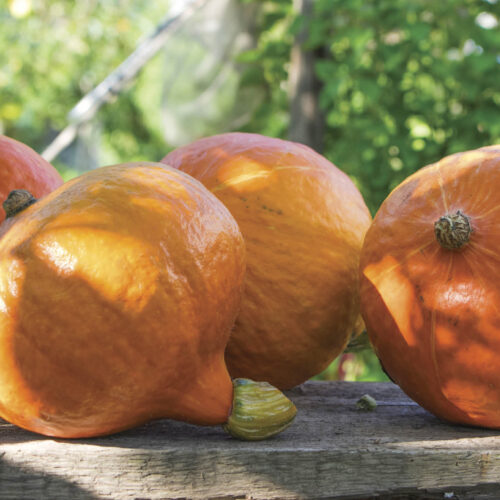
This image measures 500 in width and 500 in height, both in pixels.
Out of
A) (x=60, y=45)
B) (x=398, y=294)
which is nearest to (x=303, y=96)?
(x=398, y=294)

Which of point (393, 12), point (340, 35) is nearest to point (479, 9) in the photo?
point (393, 12)

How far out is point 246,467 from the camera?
0.98m

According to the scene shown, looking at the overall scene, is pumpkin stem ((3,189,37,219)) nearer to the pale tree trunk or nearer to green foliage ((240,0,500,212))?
green foliage ((240,0,500,212))

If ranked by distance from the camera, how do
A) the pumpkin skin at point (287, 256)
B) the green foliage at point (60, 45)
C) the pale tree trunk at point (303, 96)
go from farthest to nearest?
the green foliage at point (60, 45)
the pale tree trunk at point (303, 96)
the pumpkin skin at point (287, 256)

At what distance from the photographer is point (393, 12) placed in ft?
9.73

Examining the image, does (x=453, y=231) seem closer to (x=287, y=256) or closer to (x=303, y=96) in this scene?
(x=287, y=256)

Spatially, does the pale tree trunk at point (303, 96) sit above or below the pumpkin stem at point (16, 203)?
below

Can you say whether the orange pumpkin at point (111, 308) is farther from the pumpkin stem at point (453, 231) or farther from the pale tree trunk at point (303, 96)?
the pale tree trunk at point (303, 96)

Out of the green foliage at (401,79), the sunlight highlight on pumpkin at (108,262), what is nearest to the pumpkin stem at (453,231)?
the sunlight highlight on pumpkin at (108,262)

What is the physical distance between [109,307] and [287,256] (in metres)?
0.45

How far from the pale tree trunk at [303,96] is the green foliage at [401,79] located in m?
0.08

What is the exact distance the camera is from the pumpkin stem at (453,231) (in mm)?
1083

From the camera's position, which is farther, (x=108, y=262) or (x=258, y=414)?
(x=258, y=414)

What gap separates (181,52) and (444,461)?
364 cm
